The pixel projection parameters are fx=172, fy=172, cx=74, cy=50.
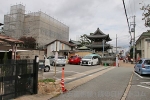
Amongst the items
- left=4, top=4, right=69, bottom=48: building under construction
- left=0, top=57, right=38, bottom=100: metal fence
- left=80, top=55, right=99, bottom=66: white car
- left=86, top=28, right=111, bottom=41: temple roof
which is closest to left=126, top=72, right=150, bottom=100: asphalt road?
left=0, top=57, right=38, bottom=100: metal fence

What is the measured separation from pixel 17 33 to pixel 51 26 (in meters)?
9.61

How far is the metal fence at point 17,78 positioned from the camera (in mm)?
5944

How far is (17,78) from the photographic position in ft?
21.5

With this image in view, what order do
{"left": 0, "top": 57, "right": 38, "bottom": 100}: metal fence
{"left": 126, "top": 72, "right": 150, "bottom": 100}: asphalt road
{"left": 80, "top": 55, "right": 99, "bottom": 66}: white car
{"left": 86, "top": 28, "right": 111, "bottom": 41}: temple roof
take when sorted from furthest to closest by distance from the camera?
{"left": 86, "top": 28, "right": 111, "bottom": 41}: temple roof
{"left": 80, "top": 55, "right": 99, "bottom": 66}: white car
{"left": 126, "top": 72, "right": 150, "bottom": 100}: asphalt road
{"left": 0, "top": 57, "right": 38, "bottom": 100}: metal fence

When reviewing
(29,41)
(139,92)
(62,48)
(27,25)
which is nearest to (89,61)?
(62,48)

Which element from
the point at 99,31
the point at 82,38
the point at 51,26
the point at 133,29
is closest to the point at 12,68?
the point at 133,29

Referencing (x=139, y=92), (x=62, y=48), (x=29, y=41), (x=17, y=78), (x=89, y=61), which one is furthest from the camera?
(x=62, y=48)

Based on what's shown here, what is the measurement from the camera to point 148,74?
15.4 metres

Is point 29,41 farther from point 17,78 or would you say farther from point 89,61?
point 17,78

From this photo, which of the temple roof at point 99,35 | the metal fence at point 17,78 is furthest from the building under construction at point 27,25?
the metal fence at point 17,78

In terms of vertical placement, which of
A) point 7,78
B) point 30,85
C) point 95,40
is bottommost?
point 30,85

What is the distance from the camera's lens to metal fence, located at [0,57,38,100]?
5.94m

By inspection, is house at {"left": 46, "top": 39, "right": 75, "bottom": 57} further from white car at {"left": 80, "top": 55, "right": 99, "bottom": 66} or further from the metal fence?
the metal fence

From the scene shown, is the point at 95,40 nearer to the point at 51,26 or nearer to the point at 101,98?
the point at 51,26
